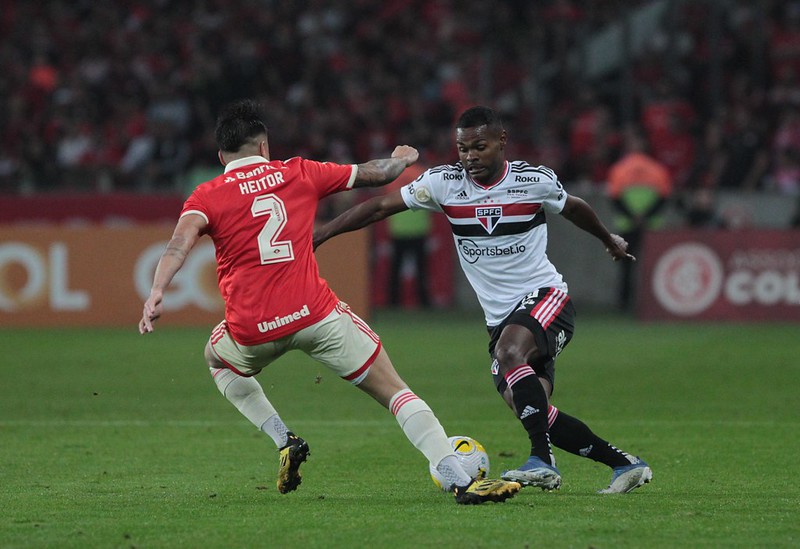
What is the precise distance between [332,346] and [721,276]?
11814 mm

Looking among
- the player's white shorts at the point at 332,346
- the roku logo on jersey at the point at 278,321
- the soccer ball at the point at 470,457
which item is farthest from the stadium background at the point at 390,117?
the roku logo on jersey at the point at 278,321

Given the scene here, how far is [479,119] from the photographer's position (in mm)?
7027

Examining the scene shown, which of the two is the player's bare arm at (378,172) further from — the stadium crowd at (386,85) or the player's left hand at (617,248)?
the stadium crowd at (386,85)

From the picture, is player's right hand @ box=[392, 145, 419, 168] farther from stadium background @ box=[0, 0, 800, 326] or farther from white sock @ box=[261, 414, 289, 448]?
stadium background @ box=[0, 0, 800, 326]

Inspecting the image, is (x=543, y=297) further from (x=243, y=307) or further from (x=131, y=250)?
(x=131, y=250)

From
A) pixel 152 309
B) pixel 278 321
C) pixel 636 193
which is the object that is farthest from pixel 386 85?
pixel 152 309

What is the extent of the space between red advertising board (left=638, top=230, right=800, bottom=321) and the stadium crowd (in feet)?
8.90

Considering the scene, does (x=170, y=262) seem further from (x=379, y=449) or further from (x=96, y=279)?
(x=96, y=279)

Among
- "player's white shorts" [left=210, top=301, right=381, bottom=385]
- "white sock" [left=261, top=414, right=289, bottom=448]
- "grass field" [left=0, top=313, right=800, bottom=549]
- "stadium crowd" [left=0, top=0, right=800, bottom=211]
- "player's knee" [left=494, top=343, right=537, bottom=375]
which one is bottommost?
"grass field" [left=0, top=313, right=800, bottom=549]

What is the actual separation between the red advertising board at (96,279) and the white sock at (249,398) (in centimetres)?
1046

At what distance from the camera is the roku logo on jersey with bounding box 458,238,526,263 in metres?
7.11

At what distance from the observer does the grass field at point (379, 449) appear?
5832 mm

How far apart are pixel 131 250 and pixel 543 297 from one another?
11252mm

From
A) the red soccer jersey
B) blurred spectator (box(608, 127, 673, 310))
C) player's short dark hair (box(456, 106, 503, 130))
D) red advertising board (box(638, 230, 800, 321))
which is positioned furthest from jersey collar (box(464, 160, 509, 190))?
blurred spectator (box(608, 127, 673, 310))
